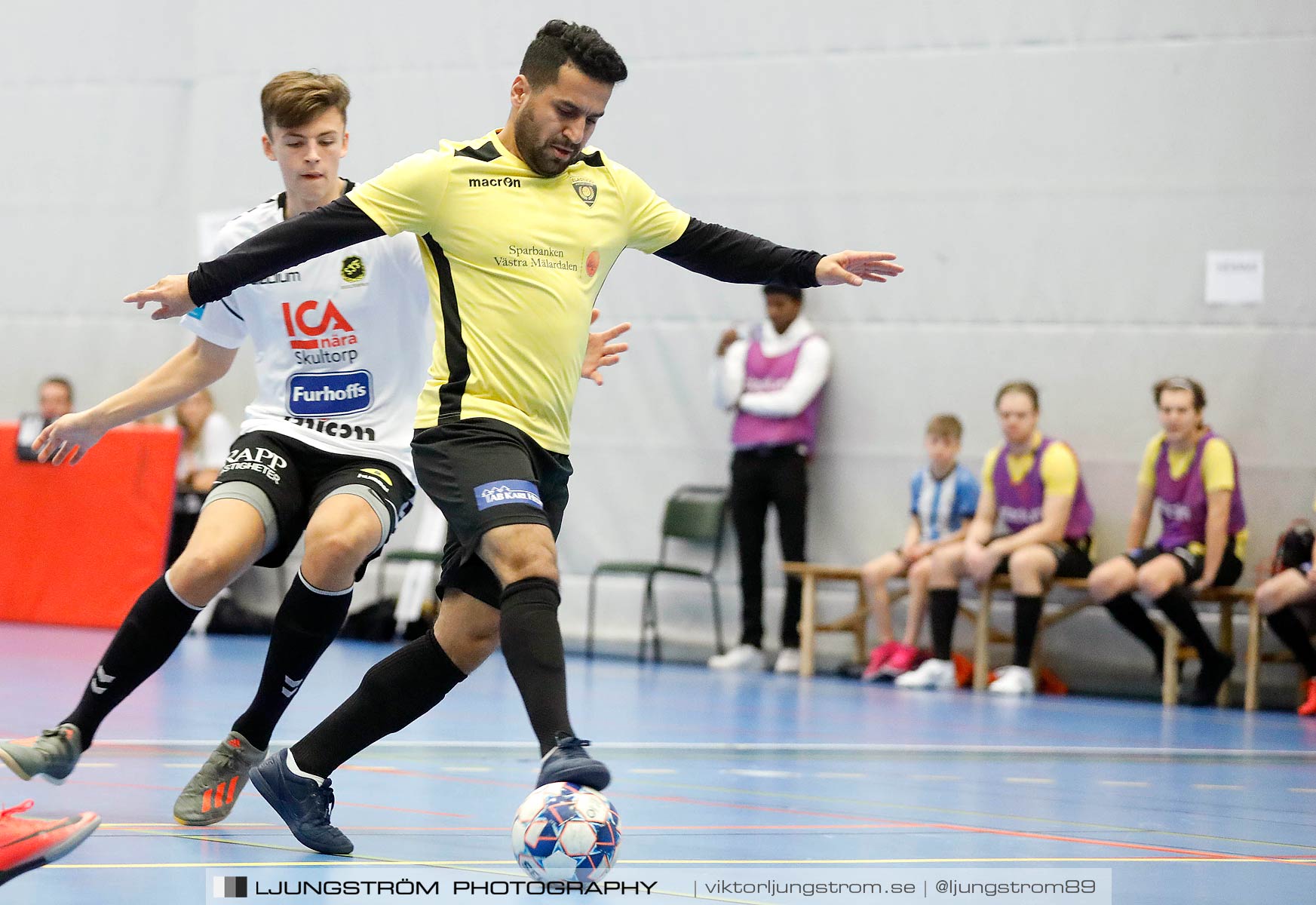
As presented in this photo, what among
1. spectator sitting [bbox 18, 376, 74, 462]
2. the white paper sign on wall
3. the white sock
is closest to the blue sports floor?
the white sock

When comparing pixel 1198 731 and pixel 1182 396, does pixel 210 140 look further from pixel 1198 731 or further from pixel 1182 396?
pixel 1198 731

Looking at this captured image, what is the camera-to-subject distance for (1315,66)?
9695mm

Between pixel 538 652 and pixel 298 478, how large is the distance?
1232mm

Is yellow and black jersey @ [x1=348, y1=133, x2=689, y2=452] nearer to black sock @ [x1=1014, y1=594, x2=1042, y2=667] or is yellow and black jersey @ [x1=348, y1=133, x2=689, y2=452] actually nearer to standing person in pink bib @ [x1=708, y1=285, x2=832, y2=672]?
black sock @ [x1=1014, y1=594, x2=1042, y2=667]

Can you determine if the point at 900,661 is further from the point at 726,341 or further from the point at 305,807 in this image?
the point at 305,807

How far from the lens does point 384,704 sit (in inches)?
145

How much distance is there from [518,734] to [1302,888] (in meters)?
3.43

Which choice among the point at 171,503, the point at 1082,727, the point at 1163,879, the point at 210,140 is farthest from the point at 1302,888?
the point at 210,140

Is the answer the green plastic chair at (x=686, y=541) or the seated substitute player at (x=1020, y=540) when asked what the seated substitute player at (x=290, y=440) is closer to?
the seated substitute player at (x=1020, y=540)

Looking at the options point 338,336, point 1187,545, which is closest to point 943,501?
point 1187,545

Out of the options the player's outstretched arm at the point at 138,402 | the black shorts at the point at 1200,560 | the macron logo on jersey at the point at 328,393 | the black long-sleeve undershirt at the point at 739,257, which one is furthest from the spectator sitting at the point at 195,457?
the black long-sleeve undershirt at the point at 739,257

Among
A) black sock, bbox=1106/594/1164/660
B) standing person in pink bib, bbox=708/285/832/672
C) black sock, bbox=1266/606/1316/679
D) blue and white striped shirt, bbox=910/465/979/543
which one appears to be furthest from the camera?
standing person in pink bib, bbox=708/285/832/672

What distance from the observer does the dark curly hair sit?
11.7ft

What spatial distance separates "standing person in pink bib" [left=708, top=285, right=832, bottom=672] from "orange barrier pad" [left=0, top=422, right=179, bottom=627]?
12.0 feet
